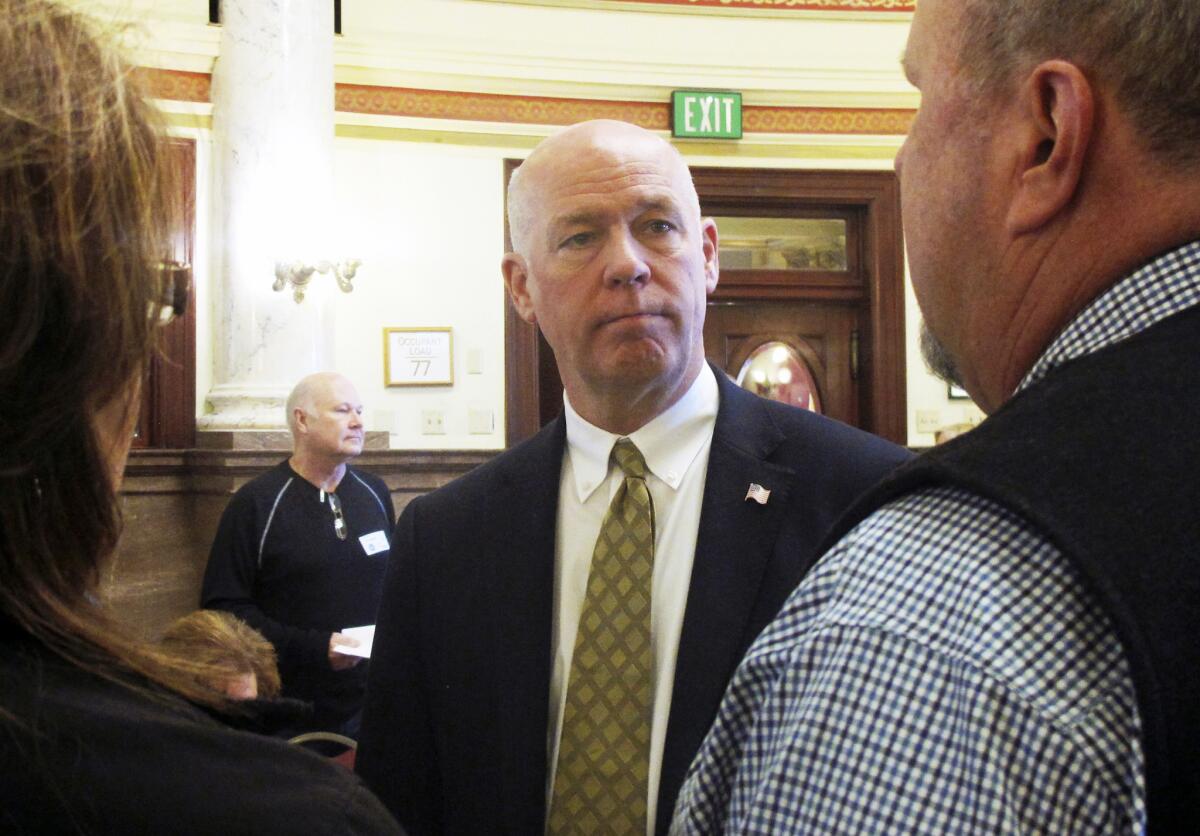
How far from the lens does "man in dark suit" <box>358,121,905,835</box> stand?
1356 millimetres

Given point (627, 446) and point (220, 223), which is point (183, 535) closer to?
point (220, 223)

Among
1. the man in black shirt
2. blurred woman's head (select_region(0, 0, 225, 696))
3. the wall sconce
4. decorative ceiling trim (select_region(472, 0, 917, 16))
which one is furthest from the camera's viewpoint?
decorative ceiling trim (select_region(472, 0, 917, 16))

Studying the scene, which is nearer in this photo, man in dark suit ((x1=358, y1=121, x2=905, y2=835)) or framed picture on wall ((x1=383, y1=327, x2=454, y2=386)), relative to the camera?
man in dark suit ((x1=358, y1=121, x2=905, y2=835))

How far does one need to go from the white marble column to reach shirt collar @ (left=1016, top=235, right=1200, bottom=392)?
4827 millimetres

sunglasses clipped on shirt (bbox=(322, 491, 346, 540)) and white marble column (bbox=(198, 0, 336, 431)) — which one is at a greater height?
white marble column (bbox=(198, 0, 336, 431))

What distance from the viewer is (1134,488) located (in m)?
0.54

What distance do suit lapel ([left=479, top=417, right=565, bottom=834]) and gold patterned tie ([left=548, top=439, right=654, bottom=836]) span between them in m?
0.03

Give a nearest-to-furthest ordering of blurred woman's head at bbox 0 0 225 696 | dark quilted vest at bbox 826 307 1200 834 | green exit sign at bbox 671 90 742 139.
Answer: dark quilted vest at bbox 826 307 1200 834 → blurred woman's head at bbox 0 0 225 696 → green exit sign at bbox 671 90 742 139

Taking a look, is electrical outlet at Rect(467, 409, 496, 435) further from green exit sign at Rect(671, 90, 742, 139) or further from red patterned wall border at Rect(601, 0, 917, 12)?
red patterned wall border at Rect(601, 0, 917, 12)

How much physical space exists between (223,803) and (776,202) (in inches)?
256

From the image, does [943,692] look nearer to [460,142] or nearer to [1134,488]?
[1134,488]

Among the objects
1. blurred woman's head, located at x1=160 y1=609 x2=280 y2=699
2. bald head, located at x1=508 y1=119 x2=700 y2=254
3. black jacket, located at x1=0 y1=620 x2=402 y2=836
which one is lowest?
blurred woman's head, located at x1=160 y1=609 x2=280 y2=699

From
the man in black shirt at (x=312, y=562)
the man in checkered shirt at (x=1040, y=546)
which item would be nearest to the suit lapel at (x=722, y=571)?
the man in checkered shirt at (x=1040, y=546)

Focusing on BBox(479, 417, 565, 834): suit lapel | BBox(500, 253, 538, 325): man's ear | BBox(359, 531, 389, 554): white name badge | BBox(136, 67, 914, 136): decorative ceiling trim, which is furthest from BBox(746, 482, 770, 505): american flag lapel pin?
BBox(136, 67, 914, 136): decorative ceiling trim
